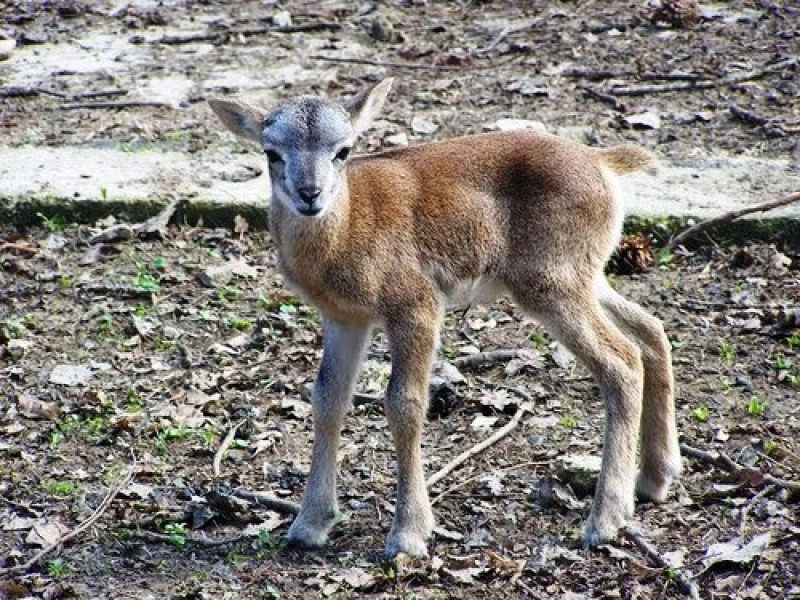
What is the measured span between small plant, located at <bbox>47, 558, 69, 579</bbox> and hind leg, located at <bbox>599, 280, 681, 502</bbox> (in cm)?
305

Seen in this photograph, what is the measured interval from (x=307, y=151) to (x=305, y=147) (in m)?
0.03

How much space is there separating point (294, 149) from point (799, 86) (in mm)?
7114

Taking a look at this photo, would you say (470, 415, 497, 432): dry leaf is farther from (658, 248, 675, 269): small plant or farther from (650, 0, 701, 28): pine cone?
(650, 0, 701, 28): pine cone

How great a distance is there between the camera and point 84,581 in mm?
7156

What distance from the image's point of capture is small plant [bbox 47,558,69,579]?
284 inches

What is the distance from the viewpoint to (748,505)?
7.39 meters

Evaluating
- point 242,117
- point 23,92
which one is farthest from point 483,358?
point 23,92

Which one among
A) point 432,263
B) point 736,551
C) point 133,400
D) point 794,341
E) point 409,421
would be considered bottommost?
point 133,400

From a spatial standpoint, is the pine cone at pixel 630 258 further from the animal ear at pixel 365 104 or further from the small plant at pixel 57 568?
the small plant at pixel 57 568

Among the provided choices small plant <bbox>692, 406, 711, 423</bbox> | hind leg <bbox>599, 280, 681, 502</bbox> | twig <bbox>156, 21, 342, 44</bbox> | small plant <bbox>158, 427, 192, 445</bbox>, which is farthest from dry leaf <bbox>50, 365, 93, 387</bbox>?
twig <bbox>156, 21, 342, 44</bbox>

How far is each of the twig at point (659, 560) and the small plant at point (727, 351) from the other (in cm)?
213

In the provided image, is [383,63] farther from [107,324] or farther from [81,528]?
[81,528]

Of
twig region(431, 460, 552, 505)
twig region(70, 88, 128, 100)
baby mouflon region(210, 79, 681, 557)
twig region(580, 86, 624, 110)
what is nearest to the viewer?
baby mouflon region(210, 79, 681, 557)

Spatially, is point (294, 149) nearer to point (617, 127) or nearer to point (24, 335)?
point (24, 335)
